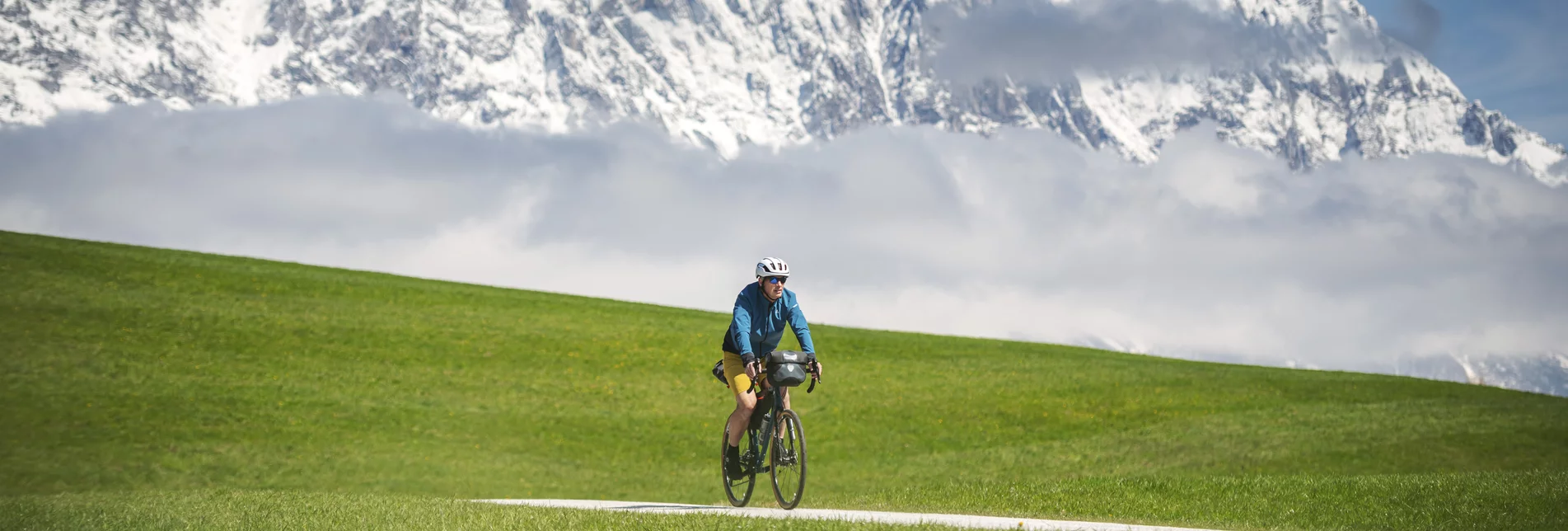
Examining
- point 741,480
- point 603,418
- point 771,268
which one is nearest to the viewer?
point 771,268

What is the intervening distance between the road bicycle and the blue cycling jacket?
386 mm

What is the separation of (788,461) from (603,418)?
798 inches

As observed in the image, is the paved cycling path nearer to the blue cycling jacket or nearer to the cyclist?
the cyclist

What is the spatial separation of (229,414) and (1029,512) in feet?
79.0

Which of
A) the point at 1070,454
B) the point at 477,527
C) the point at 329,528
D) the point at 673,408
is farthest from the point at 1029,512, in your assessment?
the point at 673,408

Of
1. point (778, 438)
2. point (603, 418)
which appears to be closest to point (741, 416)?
point (778, 438)

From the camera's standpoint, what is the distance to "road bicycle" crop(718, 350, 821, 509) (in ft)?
50.8

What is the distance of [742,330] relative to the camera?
52.0 ft

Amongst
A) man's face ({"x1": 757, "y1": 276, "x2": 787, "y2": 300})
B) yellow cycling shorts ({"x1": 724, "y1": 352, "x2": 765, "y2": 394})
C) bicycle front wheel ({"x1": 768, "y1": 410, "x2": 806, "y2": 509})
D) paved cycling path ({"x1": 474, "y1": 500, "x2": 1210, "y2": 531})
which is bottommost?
paved cycling path ({"x1": 474, "y1": 500, "x2": 1210, "y2": 531})

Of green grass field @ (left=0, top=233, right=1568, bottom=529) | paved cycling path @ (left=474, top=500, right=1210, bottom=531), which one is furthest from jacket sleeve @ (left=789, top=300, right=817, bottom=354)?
green grass field @ (left=0, top=233, right=1568, bottom=529)

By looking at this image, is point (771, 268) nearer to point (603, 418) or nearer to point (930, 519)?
point (930, 519)

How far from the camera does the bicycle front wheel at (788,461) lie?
52.5 feet

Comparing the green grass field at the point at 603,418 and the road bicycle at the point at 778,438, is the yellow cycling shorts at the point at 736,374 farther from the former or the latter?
the green grass field at the point at 603,418

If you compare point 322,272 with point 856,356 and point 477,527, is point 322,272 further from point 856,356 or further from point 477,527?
point 477,527
